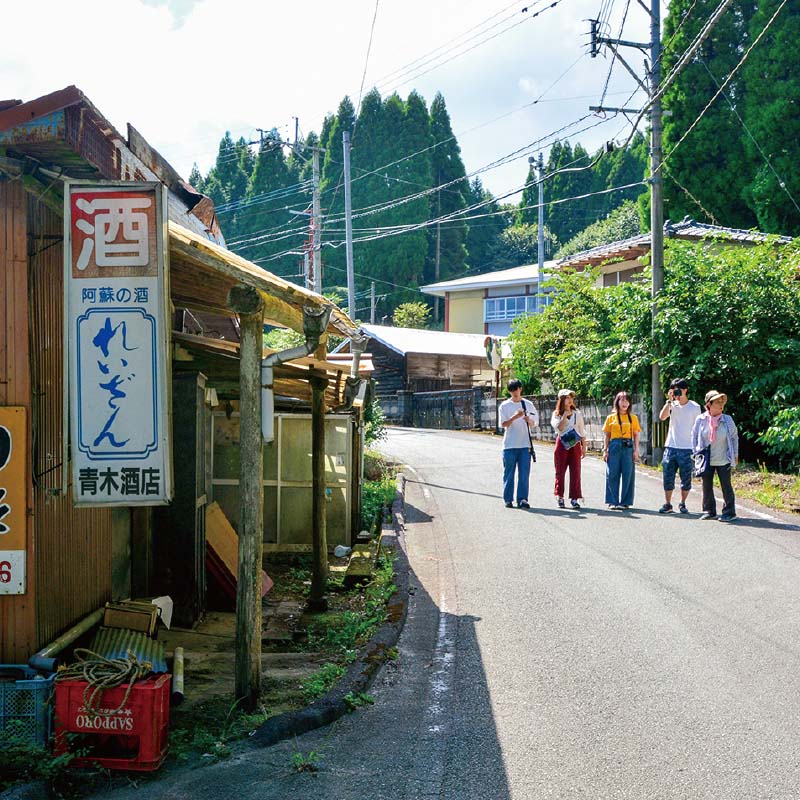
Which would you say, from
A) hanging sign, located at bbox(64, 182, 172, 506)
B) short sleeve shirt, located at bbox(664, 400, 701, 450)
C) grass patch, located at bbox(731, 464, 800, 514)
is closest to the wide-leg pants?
short sleeve shirt, located at bbox(664, 400, 701, 450)

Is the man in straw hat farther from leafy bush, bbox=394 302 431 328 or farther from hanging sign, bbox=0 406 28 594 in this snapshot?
leafy bush, bbox=394 302 431 328

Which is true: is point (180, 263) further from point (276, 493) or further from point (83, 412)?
point (276, 493)

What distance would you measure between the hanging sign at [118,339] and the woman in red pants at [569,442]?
360 inches

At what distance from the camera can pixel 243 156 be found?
2532 inches

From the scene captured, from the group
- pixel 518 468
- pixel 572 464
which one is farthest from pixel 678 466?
pixel 518 468

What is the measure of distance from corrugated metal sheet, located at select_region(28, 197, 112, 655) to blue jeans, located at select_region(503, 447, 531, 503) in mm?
8469

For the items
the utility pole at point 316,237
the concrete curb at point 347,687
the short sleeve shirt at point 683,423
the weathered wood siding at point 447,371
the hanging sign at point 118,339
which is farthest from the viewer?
the weathered wood siding at point 447,371

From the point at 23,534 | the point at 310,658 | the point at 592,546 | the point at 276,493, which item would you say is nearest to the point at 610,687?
the point at 310,658

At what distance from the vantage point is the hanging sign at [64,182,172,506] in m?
4.96

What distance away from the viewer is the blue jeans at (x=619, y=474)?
13.5 meters

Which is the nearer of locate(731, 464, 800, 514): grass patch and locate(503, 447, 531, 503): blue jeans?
locate(503, 447, 531, 503): blue jeans

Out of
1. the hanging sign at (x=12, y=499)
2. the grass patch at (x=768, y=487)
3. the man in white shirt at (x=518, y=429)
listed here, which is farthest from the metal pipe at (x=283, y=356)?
the grass patch at (x=768, y=487)

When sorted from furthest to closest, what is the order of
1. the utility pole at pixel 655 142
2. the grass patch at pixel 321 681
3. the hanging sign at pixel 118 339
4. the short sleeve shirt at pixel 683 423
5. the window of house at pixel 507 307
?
the window of house at pixel 507 307 < the utility pole at pixel 655 142 < the short sleeve shirt at pixel 683 423 < the grass patch at pixel 321 681 < the hanging sign at pixel 118 339

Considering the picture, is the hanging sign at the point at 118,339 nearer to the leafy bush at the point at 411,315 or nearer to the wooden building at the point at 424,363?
the wooden building at the point at 424,363
